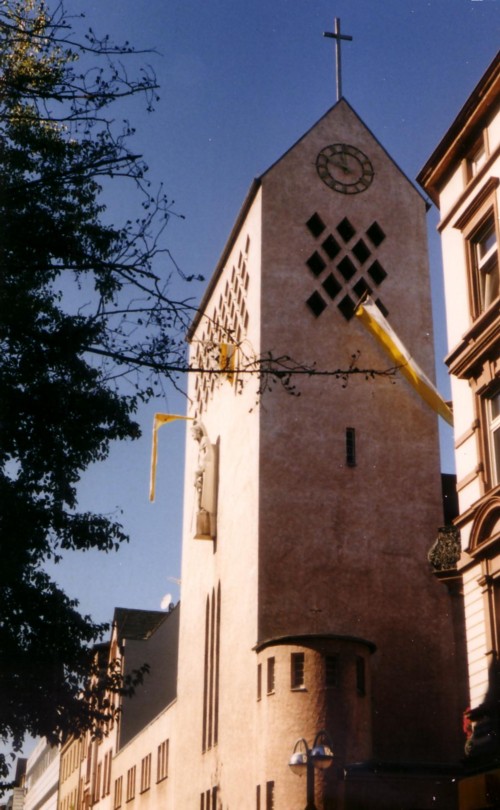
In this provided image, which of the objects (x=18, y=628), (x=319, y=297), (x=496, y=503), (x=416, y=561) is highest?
(x=319, y=297)

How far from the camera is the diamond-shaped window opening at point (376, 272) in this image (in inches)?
1499

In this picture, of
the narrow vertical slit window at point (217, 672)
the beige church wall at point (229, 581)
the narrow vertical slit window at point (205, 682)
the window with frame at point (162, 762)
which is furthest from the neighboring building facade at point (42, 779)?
the narrow vertical slit window at point (217, 672)

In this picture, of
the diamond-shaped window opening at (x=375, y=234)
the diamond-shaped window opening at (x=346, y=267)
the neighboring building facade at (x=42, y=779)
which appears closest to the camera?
the diamond-shaped window opening at (x=346, y=267)

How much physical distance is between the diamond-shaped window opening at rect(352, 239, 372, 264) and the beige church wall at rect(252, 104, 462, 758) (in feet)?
1.45

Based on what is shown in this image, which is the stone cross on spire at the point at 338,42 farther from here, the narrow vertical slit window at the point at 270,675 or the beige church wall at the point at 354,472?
the narrow vertical slit window at the point at 270,675

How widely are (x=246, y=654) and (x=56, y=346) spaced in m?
22.6

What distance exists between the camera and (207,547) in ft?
133

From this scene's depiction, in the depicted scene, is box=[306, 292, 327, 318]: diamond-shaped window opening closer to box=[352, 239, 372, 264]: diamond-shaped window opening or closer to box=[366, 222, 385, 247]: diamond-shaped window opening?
box=[352, 239, 372, 264]: diamond-shaped window opening

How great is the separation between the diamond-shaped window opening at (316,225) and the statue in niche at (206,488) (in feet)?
27.4

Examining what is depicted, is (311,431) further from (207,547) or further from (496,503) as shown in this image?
(496,503)

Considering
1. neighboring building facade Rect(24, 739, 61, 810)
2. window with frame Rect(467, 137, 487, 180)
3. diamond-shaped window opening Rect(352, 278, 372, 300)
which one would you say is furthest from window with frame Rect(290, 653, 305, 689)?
neighboring building facade Rect(24, 739, 61, 810)

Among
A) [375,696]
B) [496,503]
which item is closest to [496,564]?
[496,503]

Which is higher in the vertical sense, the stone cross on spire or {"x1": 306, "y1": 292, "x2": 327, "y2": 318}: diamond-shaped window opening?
the stone cross on spire

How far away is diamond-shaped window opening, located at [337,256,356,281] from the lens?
3784 centimetres
